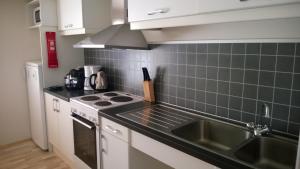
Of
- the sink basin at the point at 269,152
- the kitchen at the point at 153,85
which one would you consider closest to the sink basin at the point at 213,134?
A: the kitchen at the point at 153,85

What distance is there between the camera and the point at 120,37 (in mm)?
2082

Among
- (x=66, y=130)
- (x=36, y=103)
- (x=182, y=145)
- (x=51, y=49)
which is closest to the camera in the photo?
(x=182, y=145)

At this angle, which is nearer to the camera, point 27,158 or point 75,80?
point 75,80

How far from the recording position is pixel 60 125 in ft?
8.76

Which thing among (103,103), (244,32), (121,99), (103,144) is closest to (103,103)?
(103,103)

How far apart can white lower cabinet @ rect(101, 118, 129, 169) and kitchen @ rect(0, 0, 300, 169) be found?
11 mm

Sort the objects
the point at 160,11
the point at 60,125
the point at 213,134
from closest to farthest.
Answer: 1. the point at 160,11
2. the point at 213,134
3. the point at 60,125

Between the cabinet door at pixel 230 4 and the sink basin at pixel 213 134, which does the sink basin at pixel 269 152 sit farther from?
the cabinet door at pixel 230 4

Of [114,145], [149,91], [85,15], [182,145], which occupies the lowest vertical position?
[114,145]

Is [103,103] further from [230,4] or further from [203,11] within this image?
[230,4]

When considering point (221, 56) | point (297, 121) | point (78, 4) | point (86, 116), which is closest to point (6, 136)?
point (86, 116)

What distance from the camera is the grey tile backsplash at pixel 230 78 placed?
133 cm

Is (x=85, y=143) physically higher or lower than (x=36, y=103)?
lower

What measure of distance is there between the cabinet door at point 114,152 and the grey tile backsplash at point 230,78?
1.93 ft
